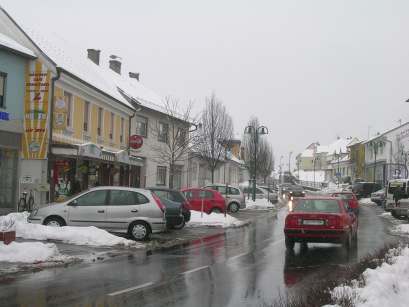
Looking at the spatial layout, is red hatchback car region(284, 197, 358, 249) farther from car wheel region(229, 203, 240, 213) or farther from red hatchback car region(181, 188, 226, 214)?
car wheel region(229, 203, 240, 213)

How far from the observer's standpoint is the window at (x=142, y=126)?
3219 cm

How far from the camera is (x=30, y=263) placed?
976 centimetres

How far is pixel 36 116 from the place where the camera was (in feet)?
61.7

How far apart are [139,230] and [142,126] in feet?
62.4

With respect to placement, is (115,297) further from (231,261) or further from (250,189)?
(250,189)

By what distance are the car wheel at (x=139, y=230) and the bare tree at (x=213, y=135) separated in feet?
71.7

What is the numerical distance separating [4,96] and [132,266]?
434 inches

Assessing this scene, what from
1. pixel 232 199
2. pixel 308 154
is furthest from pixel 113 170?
pixel 308 154

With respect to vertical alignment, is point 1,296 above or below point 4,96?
below

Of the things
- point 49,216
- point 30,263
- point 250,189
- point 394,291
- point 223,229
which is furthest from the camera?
point 250,189

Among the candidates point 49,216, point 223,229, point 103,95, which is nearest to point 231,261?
point 49,216

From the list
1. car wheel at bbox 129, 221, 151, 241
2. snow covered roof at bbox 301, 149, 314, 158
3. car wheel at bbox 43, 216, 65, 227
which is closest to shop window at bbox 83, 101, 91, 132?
car wheel at bbox 43, 216, 65, 227

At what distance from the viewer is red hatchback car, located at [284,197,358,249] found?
499 inches

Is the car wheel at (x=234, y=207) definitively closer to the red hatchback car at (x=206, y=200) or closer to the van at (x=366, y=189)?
the red hatchback car at (x=206, y=200)
